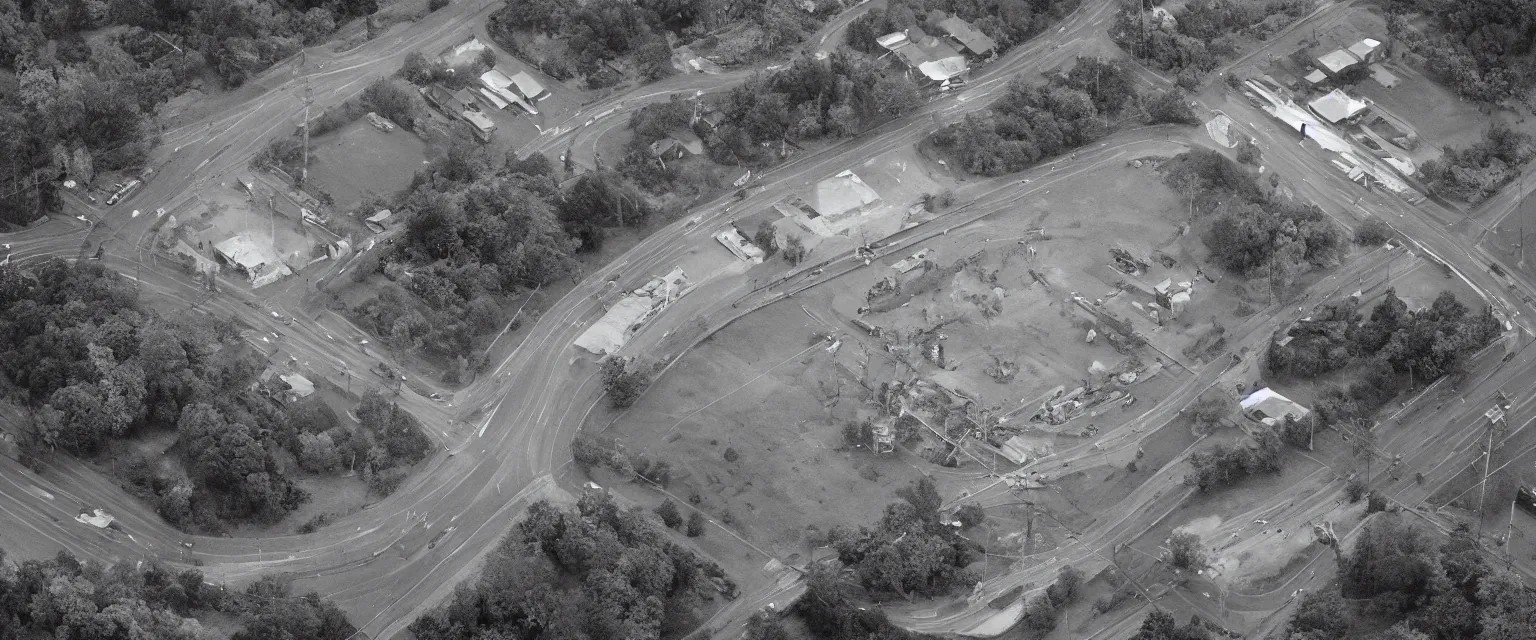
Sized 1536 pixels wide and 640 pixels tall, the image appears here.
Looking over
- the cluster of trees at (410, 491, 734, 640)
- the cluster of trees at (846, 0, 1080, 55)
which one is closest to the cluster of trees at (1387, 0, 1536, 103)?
the cluster of trees at (846, 0, 1080, 55)

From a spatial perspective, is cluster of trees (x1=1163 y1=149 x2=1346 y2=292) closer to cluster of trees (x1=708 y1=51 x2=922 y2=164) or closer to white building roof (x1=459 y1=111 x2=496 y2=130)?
cluster of trees (x1=708 y1=51 x2=922 y2=164)

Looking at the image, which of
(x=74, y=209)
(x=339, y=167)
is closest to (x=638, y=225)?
(x=339, y=167)

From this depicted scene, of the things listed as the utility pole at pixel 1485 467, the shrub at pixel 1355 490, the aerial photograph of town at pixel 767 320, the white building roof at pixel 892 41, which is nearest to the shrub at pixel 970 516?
the aerial photograph of town at pixel 767 320

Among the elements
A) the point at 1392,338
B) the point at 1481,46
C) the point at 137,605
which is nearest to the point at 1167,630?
the point at 1392,338

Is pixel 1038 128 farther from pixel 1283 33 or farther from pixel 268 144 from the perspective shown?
pixel 268 144

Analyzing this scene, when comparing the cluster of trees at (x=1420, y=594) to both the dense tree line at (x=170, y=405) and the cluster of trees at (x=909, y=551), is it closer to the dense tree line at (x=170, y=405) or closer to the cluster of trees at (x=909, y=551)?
the cluster of trees at (x=909, y=551)
